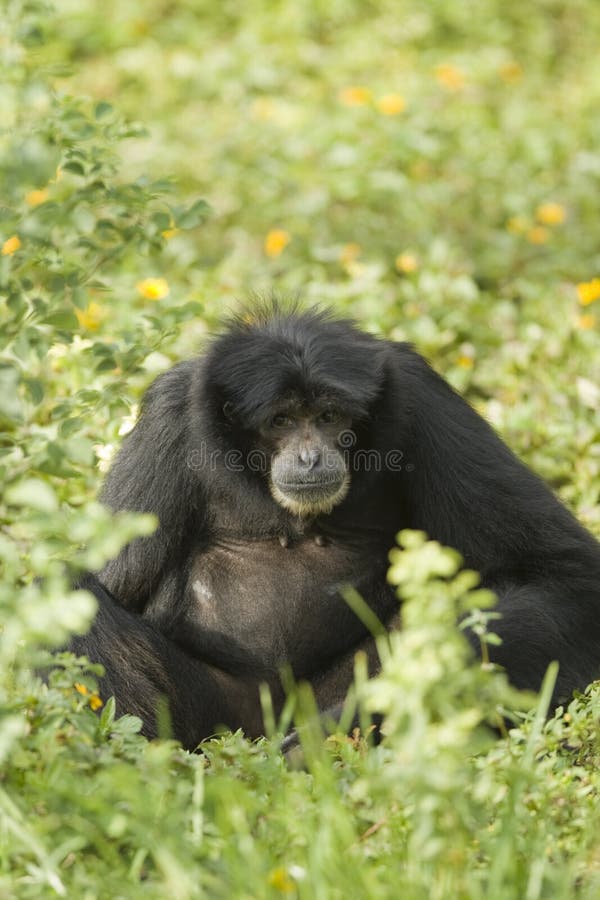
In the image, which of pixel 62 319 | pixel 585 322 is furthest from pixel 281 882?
pixel 585 322

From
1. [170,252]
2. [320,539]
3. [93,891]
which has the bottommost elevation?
[93,891]

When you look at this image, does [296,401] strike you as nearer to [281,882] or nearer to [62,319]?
[62,319]

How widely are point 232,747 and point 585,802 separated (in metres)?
1.25

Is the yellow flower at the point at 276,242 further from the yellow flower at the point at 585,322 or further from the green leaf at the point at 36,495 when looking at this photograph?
the green leaf at the point at 36,495

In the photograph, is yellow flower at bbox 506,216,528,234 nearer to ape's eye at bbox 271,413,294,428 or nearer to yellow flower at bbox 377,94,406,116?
yellow flower at bbox 377,94,406,116

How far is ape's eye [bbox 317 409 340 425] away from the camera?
6.17 metres

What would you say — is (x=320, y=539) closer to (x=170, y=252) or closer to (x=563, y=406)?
(x=563, y=406)

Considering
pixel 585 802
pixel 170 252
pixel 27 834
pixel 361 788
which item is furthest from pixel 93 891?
pixel 170 252

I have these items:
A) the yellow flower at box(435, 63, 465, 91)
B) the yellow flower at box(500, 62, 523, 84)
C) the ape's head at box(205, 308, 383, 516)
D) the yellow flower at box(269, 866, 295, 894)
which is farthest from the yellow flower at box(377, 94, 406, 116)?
the yellow flower at box(269, 866, 295, 894)

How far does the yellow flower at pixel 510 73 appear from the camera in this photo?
14.5 m

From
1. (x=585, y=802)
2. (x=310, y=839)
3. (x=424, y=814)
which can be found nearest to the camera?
(x=424, y=814)

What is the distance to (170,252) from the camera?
36.1 ft

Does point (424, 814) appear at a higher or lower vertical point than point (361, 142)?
lower

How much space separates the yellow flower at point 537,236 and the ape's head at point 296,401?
5183 millimetres
